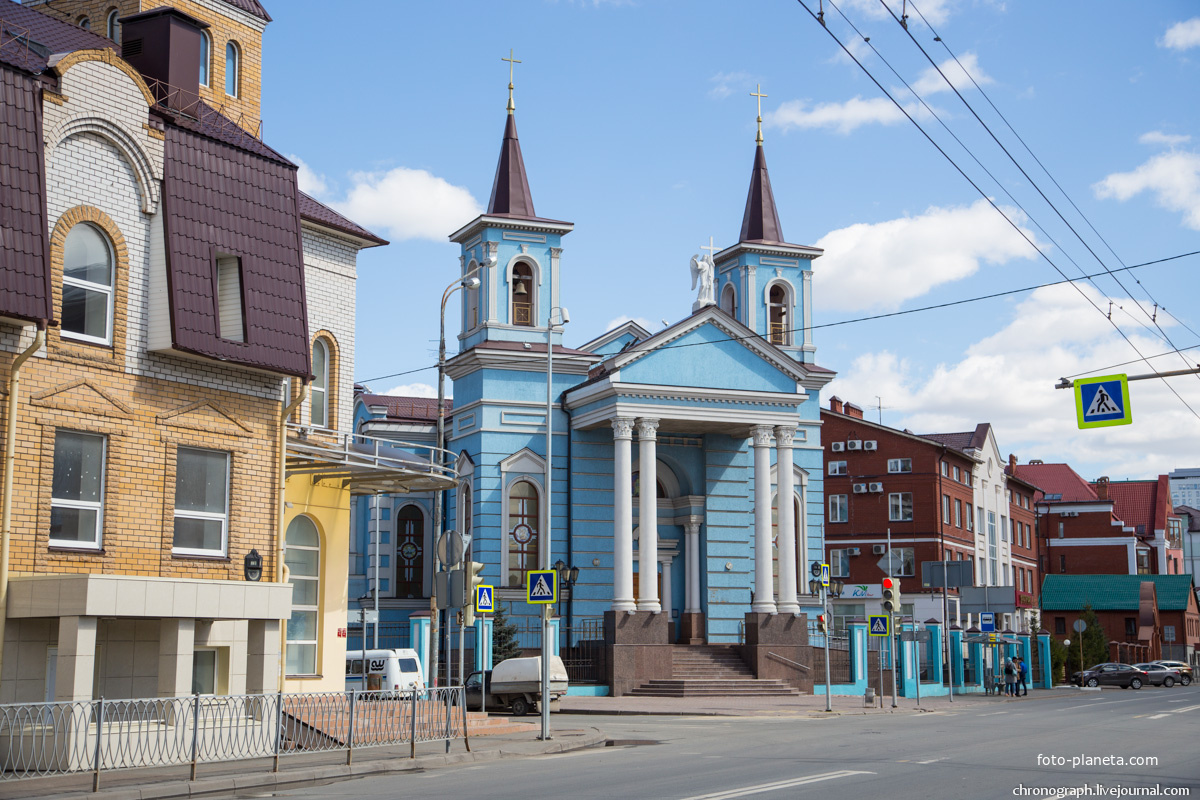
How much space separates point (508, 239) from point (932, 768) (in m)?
27.3

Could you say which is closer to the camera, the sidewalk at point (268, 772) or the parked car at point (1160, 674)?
the sidewalk at point (268, 772)

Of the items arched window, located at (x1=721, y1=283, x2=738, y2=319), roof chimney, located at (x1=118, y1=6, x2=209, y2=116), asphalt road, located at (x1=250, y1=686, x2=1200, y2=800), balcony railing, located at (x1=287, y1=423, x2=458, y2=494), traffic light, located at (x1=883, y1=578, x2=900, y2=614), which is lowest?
asphalt road, located at (x1=250, y1=686, x2=1200, y2=800)

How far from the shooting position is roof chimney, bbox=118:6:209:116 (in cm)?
2123

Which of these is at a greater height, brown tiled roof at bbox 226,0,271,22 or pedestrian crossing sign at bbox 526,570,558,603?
brown tiled roof at bbox 226,0,271,22

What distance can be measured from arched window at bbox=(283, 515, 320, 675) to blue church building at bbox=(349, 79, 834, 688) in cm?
1133

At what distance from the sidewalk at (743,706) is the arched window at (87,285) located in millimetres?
16194

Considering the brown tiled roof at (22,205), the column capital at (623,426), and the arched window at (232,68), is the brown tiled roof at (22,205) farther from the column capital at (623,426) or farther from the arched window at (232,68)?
the column capital at (623,426)

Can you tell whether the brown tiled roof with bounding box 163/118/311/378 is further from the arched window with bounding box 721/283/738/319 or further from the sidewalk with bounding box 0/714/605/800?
the arched window with bounding box 721/283/738/319

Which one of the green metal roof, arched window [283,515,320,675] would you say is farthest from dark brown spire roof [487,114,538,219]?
the green metal roof

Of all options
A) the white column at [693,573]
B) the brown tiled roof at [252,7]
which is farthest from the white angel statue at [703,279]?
the brown tiled roof at [252,7]

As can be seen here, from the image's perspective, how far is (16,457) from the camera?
16.9 m

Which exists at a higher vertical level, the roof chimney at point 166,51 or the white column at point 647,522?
the roof chimney at point 166,51

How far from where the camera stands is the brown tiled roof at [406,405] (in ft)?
161

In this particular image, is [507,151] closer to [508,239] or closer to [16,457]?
[508,239]
